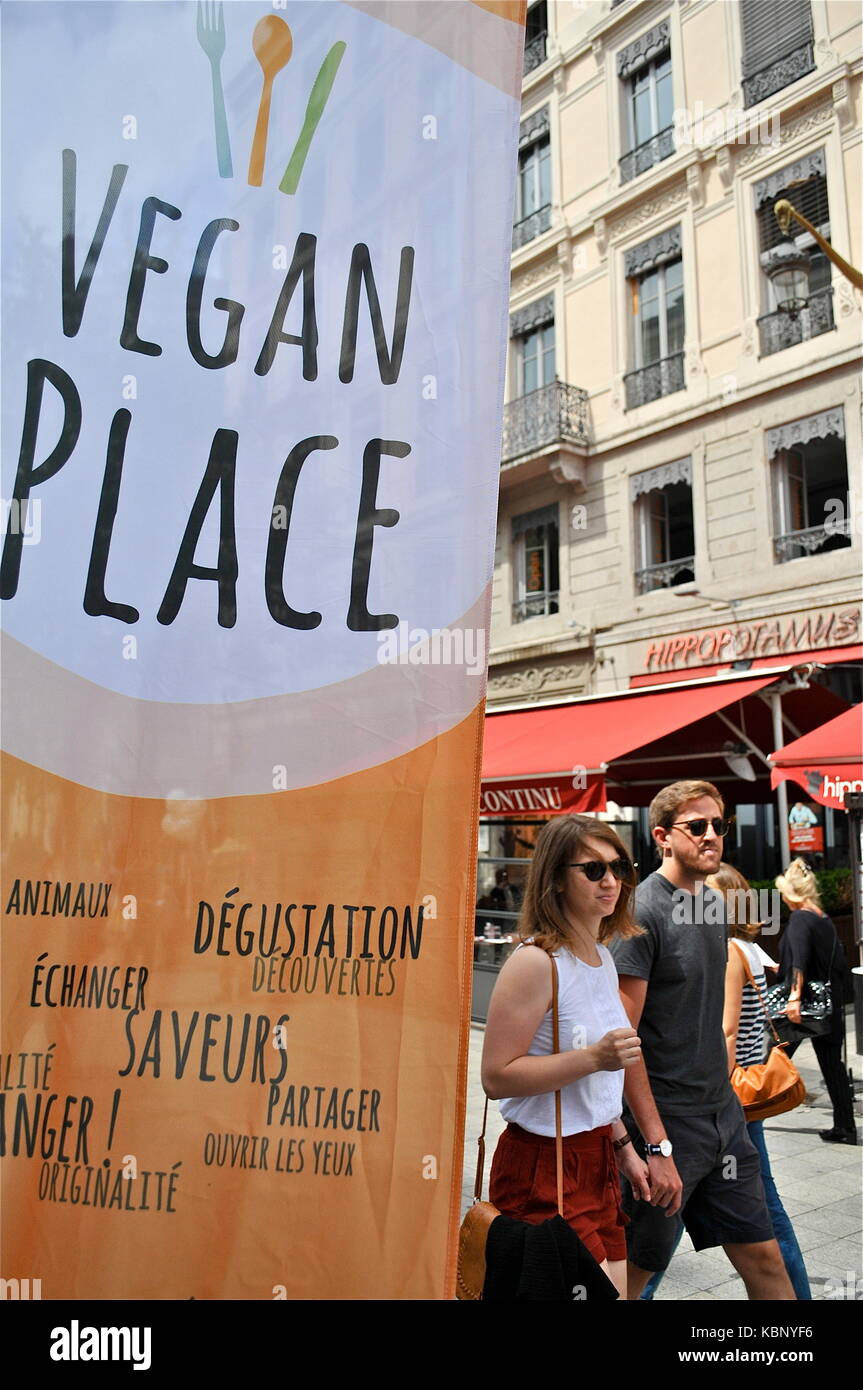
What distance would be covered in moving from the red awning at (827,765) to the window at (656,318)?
895cm

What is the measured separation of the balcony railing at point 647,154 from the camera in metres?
16.6

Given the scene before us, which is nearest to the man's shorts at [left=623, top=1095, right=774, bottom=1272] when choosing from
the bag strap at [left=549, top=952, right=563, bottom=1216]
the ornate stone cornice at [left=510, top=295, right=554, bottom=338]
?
the bag strap at [left=549, top=952, right=563, bottom=1216]

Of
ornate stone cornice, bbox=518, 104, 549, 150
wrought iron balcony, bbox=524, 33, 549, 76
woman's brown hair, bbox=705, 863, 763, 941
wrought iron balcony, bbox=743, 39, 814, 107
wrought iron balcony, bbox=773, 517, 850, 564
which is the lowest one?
woman's brown hair, bbox=705, 863, 763, 941

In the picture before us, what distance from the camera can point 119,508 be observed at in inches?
67.9

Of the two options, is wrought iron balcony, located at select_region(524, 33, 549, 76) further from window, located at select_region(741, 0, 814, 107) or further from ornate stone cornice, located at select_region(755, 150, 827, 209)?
ornate stone cornice, located at select_region(755, 150, 827, 209)

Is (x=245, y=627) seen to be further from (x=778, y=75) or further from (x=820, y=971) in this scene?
(x=778, y=75)

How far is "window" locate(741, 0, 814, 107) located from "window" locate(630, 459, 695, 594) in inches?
212

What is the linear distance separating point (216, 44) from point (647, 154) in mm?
17345

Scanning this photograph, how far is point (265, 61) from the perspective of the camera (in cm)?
186

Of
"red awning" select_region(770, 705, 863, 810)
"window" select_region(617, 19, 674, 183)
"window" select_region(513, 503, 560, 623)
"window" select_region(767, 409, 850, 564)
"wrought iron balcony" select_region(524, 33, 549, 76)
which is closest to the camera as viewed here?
"red awning" select_region(770, 705, 863, 810)

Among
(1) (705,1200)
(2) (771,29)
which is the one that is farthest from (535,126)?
(1) (705,1200)

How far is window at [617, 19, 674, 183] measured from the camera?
16.7m
